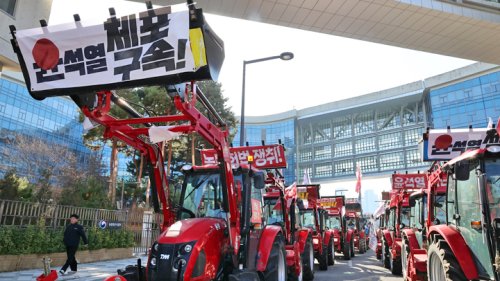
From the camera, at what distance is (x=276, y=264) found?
7.25 metres

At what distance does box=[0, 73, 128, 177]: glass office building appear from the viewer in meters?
52.0

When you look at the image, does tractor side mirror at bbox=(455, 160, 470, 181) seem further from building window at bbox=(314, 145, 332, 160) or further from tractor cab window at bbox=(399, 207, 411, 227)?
building window at bbox=(314, 145, 332, 160)

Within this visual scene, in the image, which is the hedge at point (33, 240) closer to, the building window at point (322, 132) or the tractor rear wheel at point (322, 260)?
the tractor rear wheel at point (322, 260)

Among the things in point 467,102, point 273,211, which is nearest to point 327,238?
point 273,211

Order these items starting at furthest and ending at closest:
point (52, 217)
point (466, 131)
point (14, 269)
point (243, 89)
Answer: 1. point (243, 89)
2. point (52, 217)
3. point (14, 269)
4. point (466, 131)

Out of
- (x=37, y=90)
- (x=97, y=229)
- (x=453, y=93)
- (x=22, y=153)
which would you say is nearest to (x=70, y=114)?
(x=22, y=153)

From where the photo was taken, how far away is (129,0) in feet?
40.7

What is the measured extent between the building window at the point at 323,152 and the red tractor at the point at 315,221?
52.7m

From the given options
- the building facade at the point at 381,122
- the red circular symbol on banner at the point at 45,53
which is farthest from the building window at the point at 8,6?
the building facade at the point at 381,122

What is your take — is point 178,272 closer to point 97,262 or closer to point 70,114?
point 97,262

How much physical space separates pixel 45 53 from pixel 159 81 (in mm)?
1635

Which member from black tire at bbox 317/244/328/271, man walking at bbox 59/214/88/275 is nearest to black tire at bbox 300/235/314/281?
black tire at bbox 317/244/328/271

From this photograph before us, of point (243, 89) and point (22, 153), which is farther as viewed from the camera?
point (22, 153)

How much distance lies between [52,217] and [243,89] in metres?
7.91
